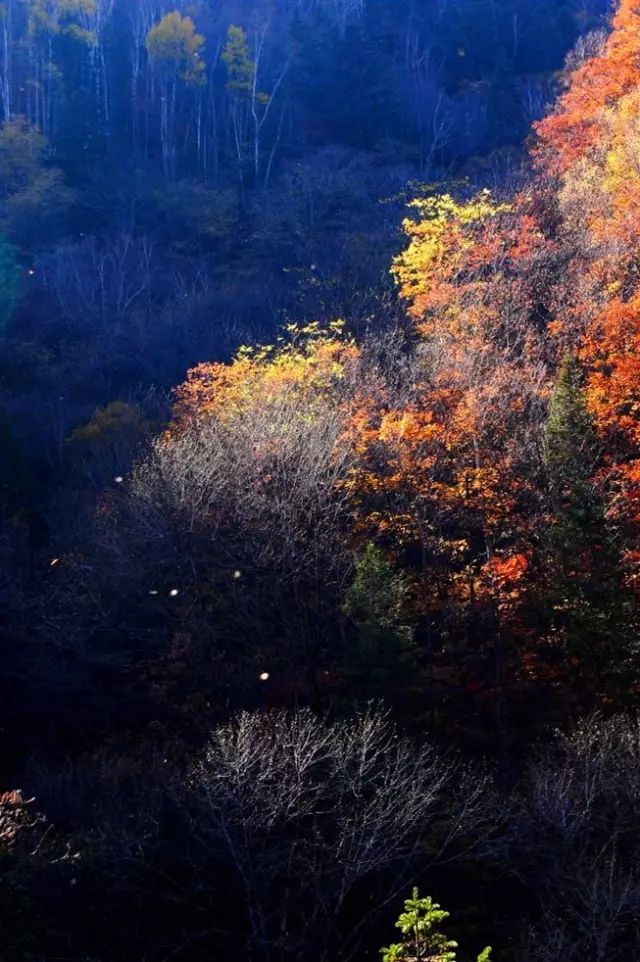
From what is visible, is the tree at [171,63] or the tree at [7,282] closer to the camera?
the tree at [7,282]

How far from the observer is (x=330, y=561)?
2227 cm

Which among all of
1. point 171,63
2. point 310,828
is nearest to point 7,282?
point 171,63

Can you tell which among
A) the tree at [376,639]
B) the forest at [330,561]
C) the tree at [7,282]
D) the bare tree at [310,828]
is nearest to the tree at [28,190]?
the forest at [330,561]

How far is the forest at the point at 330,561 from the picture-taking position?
48.1 feet

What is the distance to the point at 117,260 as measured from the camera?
152ft

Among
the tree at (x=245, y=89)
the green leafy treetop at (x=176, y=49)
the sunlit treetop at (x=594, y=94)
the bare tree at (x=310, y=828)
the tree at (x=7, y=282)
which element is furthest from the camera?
the tree at (x=245, y=89)

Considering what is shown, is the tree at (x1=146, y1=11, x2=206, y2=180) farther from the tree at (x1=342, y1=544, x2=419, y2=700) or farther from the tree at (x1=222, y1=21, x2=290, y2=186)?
the tree at (x1=342, y1=544, x2=419, y2=700)

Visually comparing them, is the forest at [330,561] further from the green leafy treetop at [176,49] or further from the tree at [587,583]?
the green leafy treetop at [176,49]

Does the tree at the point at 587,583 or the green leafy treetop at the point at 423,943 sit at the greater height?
the green leafy treetop at the point at 423,943

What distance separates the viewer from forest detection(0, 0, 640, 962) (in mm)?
14664

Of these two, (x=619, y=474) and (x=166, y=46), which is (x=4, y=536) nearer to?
(x=619, y=474)

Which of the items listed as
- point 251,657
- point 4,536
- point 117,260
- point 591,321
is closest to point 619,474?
point 591,321

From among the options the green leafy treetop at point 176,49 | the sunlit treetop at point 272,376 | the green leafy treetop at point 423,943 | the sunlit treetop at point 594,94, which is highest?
the green leafy treetop at point 176,49

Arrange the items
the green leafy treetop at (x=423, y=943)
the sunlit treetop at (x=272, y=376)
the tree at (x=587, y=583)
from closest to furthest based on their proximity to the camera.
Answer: the green leafy treetop at (x=423, y=943), the tree at (x=587, y=583), the sunlit treetop at (x=272, y=376)
